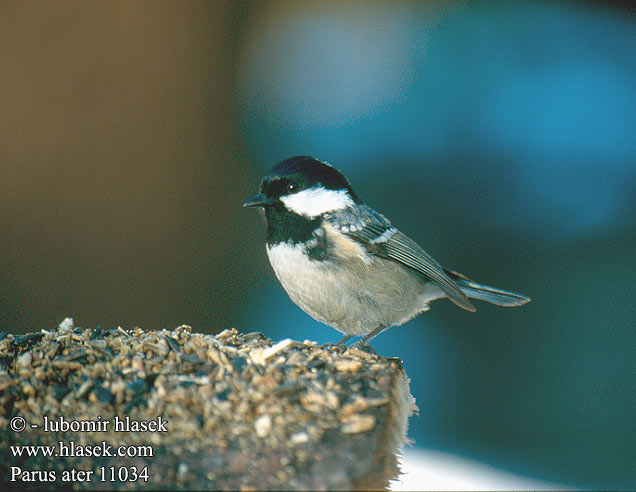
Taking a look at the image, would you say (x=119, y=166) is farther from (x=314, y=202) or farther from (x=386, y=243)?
(x=386, y=243)

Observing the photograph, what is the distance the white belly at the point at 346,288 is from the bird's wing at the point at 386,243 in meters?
0.03

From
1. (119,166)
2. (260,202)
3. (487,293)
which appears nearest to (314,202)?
(260,202)

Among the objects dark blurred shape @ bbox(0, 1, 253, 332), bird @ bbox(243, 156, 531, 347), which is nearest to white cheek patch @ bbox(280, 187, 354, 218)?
bird @ bbox(243, 156, 531, 347)

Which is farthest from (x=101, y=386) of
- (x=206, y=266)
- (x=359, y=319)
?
(x=206, y=266)

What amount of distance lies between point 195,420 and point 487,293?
100cm

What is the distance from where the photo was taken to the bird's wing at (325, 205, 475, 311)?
1220mm

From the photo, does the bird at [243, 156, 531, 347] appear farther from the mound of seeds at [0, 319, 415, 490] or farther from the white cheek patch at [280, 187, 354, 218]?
the mound of seeds at [0, 319, 415, 490]

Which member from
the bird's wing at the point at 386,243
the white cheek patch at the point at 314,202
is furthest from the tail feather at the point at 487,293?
the white cheek patch at the point at 314,202

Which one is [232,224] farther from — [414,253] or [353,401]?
[353,401]

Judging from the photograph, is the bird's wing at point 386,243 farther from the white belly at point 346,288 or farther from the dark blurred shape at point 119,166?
the dark blurred shape at point 119,166

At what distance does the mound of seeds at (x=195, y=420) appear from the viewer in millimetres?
635

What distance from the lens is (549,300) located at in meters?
1.94

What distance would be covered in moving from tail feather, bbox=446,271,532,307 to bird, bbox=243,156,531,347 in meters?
0.19

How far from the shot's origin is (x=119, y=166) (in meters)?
1.89
